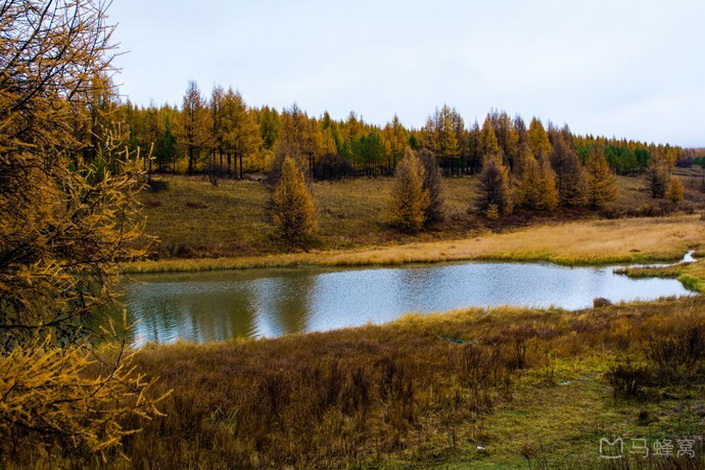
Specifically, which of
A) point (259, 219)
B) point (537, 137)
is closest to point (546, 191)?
point (537, 137)

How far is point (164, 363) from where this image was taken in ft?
34.3

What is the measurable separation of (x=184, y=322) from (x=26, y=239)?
16775 mm

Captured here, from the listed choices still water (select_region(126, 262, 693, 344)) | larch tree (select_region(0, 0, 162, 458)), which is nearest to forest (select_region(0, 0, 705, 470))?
larch tree (select_region(0, 0, 162, 458))

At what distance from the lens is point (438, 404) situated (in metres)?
6.79

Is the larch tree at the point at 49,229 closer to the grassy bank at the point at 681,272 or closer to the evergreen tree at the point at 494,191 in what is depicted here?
the grassy bank at the point at 681,272

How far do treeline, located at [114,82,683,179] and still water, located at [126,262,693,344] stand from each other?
1996cm

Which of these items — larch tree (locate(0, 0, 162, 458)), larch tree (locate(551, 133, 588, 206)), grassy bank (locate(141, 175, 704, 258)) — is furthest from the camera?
larch tree (locate(551, 133, 588, 206))

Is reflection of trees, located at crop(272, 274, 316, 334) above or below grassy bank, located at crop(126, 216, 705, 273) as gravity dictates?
below

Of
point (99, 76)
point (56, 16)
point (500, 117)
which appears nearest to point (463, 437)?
point (99, 76)

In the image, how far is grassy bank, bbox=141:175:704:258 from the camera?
41.1 metres

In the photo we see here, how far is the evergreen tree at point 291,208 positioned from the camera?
42938 millimetres

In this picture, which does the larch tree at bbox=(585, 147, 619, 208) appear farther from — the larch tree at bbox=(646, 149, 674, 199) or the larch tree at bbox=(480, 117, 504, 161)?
the larch tree at bbox=(646, 149, 674, 199)

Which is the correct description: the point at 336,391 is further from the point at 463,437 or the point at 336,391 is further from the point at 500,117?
the point at 500,117

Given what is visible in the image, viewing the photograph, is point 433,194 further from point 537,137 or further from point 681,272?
point 537,137
